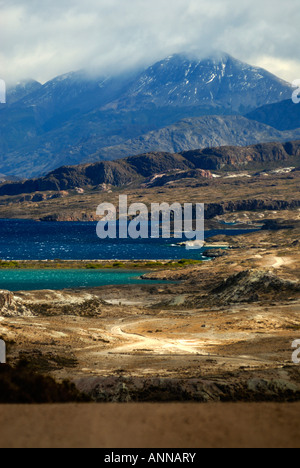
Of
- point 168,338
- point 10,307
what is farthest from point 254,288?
point 10,307

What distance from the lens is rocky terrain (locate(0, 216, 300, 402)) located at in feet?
98.4

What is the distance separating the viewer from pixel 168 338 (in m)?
53.5

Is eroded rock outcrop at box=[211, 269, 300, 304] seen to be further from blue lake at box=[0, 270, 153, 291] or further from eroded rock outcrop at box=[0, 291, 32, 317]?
blue lake at box=[0, 270, 153, 291]

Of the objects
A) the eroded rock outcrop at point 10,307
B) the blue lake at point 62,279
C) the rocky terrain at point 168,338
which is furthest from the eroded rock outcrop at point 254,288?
the blue lake at point 62,279

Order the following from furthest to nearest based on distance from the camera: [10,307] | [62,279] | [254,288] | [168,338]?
[62,279]
[254,288]
[10,307]
[168,338]

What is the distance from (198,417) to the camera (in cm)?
2261

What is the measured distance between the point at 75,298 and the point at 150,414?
54.9 m

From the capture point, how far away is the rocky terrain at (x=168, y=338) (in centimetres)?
2998

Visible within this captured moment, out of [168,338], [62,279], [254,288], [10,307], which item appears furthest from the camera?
[62,279]

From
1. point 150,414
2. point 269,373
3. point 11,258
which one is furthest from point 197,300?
point 11,258

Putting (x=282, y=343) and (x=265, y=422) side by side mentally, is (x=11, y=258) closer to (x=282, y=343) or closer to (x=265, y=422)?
(x=282, y=343)

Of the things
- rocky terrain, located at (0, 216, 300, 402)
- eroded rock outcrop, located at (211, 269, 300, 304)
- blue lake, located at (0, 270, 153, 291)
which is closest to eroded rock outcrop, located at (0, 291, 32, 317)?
rocky terrain, located at (0, 216, 300, 402)

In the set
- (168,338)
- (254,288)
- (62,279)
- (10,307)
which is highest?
(10,307)

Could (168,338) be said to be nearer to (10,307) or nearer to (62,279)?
(10,307)
